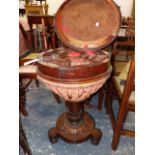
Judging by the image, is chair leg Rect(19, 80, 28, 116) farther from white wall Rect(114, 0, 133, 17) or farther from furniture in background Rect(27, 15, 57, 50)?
white wall Rect(114, 0, 133, 17)

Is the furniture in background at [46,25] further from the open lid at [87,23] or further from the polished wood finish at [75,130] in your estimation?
the polished wood finish at [75,130]

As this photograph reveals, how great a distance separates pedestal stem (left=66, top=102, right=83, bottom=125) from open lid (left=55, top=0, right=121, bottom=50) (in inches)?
17.6

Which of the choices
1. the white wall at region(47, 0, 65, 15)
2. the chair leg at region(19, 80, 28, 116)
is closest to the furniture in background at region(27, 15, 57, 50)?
the chair leg at region(19, 80, 28, 116)

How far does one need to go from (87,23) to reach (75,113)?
0.73 m

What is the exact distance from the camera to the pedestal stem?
5.48ft

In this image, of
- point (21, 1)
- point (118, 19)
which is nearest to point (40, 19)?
point (118, 19)

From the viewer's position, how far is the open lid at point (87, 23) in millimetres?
1598

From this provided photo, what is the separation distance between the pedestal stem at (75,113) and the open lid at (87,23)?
448 mm

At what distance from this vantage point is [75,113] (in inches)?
67.3

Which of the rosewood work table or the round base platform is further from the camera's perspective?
the round base platform

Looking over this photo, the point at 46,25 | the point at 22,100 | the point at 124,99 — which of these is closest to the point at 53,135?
the point at 22,100

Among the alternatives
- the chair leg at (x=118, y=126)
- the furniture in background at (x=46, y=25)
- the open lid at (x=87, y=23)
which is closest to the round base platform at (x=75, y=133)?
the chair leg at (x=118, y=126)
